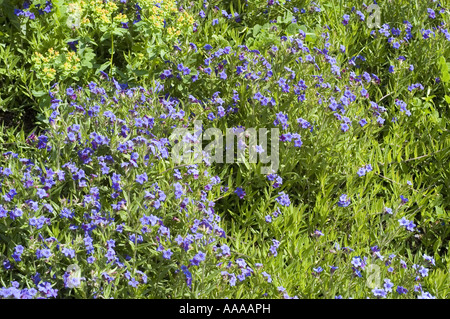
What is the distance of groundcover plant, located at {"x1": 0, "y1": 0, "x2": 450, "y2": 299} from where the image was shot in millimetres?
3219

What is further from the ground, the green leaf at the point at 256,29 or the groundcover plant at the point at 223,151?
the green leaf at the point at 256,29

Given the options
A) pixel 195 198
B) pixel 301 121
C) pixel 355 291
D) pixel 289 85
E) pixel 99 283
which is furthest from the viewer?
pixel 289 85

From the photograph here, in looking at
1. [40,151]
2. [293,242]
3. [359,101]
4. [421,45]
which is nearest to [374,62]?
[421,45]

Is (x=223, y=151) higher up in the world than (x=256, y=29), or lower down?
lower down

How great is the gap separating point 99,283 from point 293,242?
1.30 metres

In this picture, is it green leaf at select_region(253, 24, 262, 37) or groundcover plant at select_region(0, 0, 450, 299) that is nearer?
groundcover plant at select_region(0, 0, 450, 299)

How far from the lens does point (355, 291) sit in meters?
3.32

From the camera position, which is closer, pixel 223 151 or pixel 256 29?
pixel 223 151

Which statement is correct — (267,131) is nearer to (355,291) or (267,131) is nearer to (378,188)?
(378,188)

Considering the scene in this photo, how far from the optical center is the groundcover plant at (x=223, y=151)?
127 inches

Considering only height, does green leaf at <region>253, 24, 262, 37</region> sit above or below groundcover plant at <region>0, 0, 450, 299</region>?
above

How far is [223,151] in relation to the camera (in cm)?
410

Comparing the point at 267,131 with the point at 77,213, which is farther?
the point at 267,131

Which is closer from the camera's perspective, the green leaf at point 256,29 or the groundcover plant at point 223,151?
the groundcover plant at point 223,151
